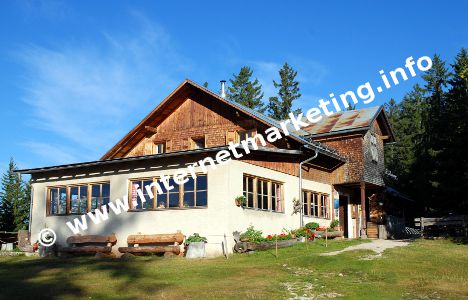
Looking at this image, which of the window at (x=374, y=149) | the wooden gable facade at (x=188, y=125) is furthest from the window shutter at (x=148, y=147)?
the window at (x=374, y=149)

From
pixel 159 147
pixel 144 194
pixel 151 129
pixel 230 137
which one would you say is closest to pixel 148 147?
pixel 159 147

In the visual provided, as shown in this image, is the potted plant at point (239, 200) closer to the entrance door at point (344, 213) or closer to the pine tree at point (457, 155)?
the entrance door at point (344, 213)

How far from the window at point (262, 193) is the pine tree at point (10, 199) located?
31.8 metres

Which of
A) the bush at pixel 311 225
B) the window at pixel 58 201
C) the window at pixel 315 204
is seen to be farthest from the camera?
the window at pixel 315 204

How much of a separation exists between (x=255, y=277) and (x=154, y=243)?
7.61 metres

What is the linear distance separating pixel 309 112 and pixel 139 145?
10.4 meters

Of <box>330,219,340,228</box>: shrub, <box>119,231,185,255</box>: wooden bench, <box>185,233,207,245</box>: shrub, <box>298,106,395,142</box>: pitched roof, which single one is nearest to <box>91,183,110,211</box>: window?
<box>119,231,185,255</box>: wooden bench

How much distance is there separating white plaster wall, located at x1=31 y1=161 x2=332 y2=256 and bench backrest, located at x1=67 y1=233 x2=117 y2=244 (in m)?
0.32

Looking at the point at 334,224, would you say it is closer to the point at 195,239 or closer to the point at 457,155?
the point at 457,155

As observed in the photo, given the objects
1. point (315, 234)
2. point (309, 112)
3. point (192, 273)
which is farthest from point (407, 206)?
point (192, 273)

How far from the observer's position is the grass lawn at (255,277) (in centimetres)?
1219

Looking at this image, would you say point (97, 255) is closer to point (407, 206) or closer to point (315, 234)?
point (315, 234)

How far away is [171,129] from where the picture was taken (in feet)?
94.2

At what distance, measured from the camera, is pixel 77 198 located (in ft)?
78.1
